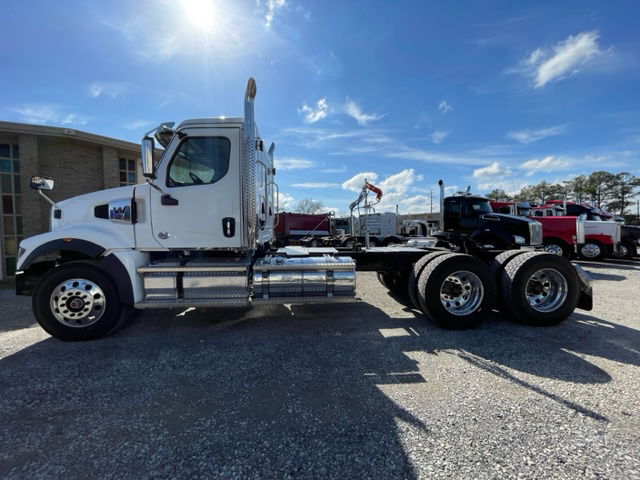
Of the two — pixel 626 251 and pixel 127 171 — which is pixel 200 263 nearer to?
pixel 127 171

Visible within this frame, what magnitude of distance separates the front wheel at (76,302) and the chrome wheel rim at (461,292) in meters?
4.62

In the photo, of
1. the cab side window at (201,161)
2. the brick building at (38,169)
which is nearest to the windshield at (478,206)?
the cab side window at (201,161)

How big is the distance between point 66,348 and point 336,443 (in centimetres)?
368

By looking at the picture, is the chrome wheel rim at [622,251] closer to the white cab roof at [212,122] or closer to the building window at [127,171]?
the white cab roof at [212,122]

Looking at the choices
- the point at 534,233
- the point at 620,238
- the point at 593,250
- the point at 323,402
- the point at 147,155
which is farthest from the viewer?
the point at 620,238

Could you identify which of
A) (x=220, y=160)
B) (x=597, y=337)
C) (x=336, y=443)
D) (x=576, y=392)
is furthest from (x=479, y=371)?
(x=220, y=160)

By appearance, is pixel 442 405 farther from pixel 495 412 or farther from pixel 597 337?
pixel 597 337

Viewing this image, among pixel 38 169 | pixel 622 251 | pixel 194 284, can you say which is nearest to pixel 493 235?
pixel 194 284

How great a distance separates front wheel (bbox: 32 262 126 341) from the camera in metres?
3.87

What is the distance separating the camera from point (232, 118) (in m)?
4.25

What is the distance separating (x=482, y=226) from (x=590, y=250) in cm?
813

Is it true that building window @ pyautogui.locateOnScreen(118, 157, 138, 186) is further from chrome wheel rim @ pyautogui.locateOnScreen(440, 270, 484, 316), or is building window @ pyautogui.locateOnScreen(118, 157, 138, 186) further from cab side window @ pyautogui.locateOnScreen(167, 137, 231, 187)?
chrome wheel rim @ pyautogui.locateOnScreen(440, 270, 484, 316)

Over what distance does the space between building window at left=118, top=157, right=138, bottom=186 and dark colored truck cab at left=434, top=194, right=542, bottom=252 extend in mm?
11382

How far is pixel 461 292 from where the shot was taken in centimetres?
449
